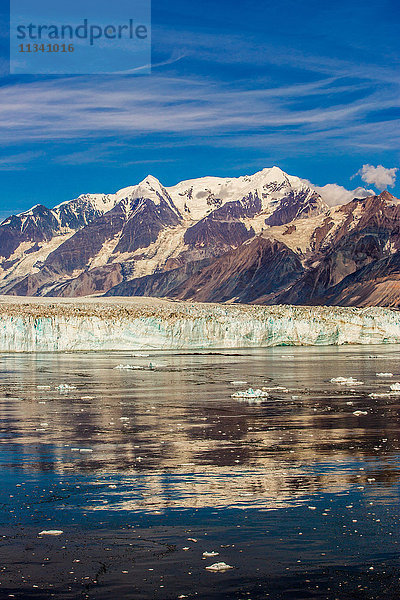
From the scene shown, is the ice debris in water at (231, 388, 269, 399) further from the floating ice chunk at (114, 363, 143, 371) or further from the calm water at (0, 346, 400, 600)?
the floating ice chunk at (114, 363, 143, 371)

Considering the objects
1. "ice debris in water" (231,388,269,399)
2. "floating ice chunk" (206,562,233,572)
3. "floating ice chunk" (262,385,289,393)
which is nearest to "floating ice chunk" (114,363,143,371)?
"floating ice chunk" (262,385,289,393)

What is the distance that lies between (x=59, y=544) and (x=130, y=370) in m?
38.8

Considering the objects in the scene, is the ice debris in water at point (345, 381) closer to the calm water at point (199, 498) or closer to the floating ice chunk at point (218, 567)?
the calm water at point (199, 498)

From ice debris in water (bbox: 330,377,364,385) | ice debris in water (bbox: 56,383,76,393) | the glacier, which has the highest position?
the glacier

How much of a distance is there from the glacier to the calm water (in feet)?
127

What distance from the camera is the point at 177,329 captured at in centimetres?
7550

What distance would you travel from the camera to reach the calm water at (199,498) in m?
10.8

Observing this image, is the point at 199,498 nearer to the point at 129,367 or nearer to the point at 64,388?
the point at 64,388

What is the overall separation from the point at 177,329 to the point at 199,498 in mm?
60446

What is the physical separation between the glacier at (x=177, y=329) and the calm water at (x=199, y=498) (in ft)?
127

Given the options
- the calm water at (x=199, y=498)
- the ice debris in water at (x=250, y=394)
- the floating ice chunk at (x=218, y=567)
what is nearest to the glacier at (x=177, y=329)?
the ice debris in water at (x=250, y=394)

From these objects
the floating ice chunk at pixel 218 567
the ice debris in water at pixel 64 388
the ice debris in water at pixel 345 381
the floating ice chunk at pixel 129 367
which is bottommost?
the floating ice chunk at pixel 218 567

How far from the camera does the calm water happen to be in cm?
1083

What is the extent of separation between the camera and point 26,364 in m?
56.9
